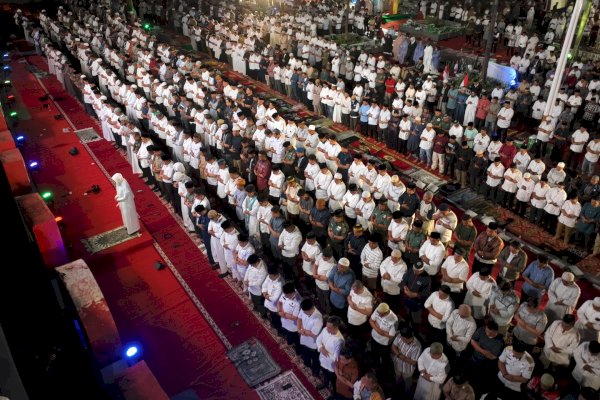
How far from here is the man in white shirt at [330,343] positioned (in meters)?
6.56

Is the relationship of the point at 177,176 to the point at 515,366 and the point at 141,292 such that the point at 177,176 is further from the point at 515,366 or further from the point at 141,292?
the point at 515,366

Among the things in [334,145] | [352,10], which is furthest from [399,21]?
[334,145]

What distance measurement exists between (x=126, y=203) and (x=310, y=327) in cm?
484

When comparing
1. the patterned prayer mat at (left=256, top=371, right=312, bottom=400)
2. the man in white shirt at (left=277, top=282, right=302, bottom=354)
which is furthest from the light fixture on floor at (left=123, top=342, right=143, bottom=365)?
the man in white shirt at (left=277, top=282, right=302, bottom=354)

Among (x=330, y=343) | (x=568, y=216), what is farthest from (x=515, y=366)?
(x=568, y=216)

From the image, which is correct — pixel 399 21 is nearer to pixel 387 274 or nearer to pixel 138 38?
pixel 138 38

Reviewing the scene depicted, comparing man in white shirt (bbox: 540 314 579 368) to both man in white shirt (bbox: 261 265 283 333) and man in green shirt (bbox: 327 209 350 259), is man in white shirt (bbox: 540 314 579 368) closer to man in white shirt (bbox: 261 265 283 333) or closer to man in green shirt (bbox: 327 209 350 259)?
man in green shirt (bbox: 327 209 350 259)

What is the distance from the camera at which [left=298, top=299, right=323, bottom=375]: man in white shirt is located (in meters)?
6.89

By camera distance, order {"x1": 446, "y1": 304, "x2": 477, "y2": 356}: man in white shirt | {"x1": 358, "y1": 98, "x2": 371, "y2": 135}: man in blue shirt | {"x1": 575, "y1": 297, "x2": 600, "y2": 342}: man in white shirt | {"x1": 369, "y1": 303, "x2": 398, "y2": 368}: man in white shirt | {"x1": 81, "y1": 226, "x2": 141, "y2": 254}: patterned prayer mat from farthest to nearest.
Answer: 1. {"x1": 358, "y1": 98, "x2": 371, "y2": 135}: man in blue shirt
2. {"x1": 81, "y1": 226, "x2": 141, "y2": 254}: patterned prayer mat
3. {"x1": 575, "y1": 297, "x2": 600, "y2": 342}: man in white shirt
4. {"x1": 369, "y1": 303, "x2": 398, "y2": 368}: man in white shirt
5. {"x1": 446, "y1": 304, "x2": 477, "y2": 356}: man in white shirt

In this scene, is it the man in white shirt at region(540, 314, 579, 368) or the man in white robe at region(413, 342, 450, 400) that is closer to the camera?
the man in white robe at region(413, 342, 450, 400)

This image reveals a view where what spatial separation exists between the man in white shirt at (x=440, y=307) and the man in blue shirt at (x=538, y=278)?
1508 mm

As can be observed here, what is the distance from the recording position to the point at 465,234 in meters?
8.76

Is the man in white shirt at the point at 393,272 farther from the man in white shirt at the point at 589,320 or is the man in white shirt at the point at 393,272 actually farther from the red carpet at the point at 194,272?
the man in white shirt at the point at 589,320

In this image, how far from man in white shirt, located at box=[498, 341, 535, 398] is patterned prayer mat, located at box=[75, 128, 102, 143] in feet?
40.7
